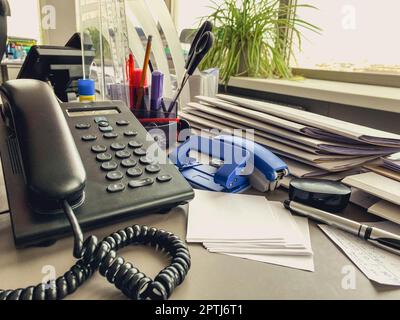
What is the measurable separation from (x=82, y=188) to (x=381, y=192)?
37 cm

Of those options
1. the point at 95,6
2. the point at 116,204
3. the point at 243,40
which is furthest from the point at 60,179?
the point at 243,40

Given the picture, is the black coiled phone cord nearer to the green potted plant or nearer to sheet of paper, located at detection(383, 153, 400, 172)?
sheet of paper, located at detection(383, 153, 400, 172)

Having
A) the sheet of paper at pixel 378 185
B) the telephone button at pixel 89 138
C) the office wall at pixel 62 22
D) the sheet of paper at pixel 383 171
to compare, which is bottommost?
the sheet of paper at pixel 378 185

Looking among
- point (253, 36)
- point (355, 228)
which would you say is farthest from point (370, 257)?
point (253, 36)

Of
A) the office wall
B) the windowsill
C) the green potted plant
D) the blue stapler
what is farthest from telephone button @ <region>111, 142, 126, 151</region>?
the office wall

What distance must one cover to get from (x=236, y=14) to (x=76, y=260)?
106cm

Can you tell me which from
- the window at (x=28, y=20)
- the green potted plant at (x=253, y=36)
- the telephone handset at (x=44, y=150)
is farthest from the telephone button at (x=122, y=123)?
the window at (x=28, y=20)

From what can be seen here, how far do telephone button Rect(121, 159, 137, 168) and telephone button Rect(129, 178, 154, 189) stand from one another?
29 millimetres

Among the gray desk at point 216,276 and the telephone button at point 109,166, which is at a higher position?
the telephone button at point 109,166

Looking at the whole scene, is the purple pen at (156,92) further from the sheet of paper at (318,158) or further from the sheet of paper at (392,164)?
the sheet of paper at (392,164)

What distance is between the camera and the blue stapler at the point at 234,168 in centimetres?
46

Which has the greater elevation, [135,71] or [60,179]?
[135,71]

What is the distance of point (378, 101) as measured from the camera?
80 cm
